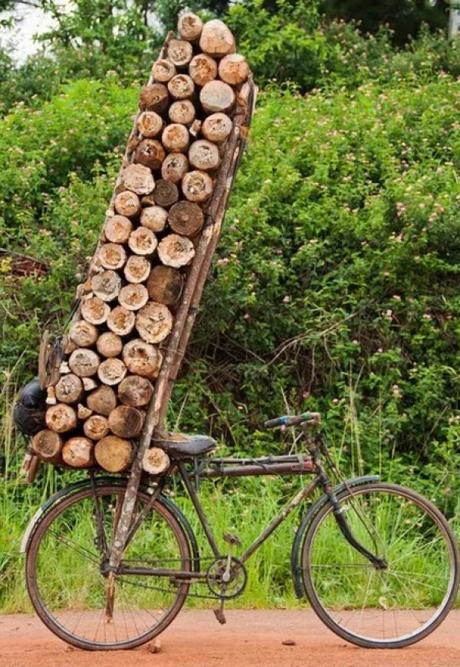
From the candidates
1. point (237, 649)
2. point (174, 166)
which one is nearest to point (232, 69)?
point (174, 166)

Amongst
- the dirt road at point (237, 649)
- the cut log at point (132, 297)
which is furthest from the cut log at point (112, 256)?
the dirt road at point (237, 649)

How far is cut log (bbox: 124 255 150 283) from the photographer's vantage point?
5586mm

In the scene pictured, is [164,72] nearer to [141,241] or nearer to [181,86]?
[181,86]

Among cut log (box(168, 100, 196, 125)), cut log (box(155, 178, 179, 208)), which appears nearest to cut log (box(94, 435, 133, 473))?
cut log (box(155, 178, 179, 208))

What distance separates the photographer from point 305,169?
10172mm

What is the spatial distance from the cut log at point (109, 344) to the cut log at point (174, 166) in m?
0.77

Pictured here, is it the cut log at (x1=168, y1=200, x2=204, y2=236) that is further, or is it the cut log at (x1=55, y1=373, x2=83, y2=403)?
the cut log at (x1=168, y1=200, x2=204, y2=236)

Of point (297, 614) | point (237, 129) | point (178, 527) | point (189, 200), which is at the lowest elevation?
point (297, 614)

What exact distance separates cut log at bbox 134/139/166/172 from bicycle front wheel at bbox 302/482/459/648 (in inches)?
69.8

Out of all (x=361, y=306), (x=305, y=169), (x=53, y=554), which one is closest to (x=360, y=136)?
(x=305, y=169)

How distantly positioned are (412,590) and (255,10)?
10.0 m

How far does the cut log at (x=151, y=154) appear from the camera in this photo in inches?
222

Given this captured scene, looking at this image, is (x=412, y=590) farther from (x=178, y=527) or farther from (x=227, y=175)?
(x=227, y=175)

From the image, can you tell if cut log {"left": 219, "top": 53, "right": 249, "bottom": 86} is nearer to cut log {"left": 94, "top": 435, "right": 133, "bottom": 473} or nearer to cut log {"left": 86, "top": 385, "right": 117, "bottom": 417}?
cut log {"left": 86, "top": 385, "right": 117, "bottom": 417}
